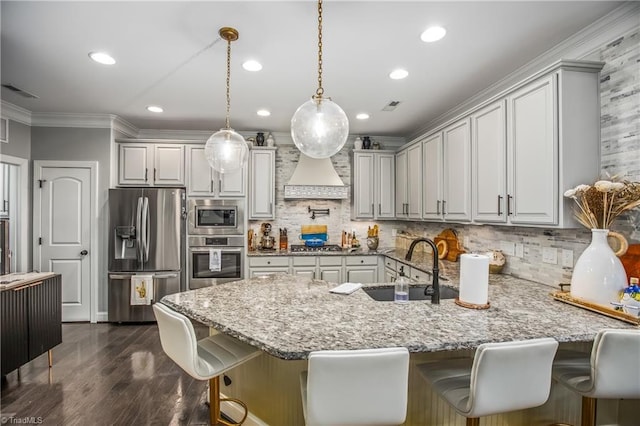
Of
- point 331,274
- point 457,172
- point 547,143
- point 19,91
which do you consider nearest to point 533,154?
point 547,143

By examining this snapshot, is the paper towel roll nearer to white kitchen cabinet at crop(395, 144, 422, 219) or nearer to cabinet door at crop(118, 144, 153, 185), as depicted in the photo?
white kitchen cabinet at crop(395, 144, 422, 219)

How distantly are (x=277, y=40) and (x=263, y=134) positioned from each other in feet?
8.49

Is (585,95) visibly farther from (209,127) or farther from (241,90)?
(209,127)

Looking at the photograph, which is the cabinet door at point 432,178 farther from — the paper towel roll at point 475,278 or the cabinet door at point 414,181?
the paper towel roll at point 475,278

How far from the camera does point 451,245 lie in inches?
147

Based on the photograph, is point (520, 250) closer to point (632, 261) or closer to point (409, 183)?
point (632, 261)

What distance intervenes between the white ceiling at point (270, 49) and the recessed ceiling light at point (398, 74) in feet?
0.17

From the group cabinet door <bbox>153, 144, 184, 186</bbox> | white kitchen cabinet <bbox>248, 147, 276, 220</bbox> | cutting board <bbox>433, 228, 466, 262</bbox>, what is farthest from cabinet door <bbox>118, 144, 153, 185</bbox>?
cutting board <bbox>433, 228, 466, 262</bbox>

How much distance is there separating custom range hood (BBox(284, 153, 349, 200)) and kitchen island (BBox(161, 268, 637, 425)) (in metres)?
2.60

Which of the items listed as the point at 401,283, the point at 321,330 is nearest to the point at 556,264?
the point at 401,283

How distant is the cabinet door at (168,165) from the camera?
169 inches

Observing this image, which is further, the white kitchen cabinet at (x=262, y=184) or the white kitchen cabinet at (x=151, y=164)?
the white kitchen cabinet at (x=262, y=184)

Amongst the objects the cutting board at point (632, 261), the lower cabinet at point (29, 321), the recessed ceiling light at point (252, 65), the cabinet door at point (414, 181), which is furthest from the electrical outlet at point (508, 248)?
the lower cabinet at point (29, 321)

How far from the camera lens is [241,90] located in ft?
10.5
